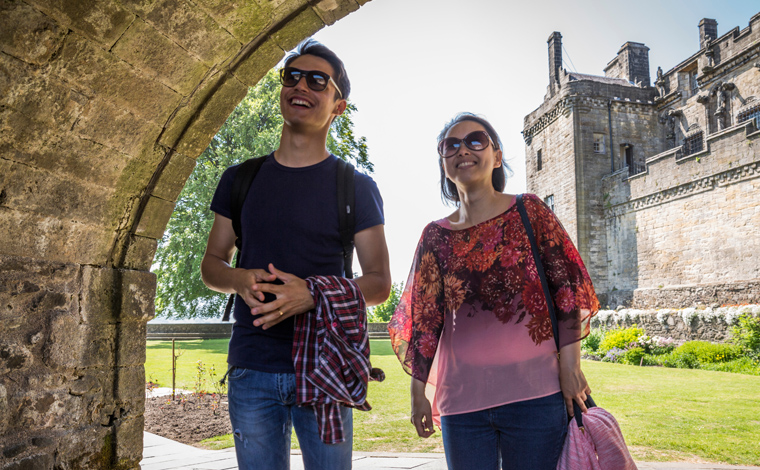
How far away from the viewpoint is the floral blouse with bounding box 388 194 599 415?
7.02 ft

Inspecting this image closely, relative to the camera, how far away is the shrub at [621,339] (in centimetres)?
1667

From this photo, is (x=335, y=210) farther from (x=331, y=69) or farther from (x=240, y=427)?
(x=240, y=427)

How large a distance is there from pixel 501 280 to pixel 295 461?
3.57 meters

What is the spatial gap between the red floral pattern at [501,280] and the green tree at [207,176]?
16.7 metres

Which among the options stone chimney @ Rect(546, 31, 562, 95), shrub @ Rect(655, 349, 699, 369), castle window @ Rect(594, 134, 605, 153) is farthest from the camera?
stone chimney @ Rect(546, 31, 562, 95)

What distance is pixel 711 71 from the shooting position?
2227 cm

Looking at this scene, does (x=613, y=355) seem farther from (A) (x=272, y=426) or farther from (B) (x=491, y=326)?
(A) (x=272, y=426)

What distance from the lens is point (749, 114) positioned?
20.5 metres

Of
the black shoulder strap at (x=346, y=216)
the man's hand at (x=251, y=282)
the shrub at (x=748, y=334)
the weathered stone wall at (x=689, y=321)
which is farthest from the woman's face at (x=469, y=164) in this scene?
the weathered stone wall at (x=689, y=321)

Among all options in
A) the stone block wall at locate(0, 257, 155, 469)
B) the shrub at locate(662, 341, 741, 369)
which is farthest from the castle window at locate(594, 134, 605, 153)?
the stone block wall at locate(0, 257, 155, 469)

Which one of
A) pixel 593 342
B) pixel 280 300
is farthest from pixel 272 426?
pixel 593 342

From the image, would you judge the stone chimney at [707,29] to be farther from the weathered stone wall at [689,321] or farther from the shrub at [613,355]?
the shrub at [613,355]

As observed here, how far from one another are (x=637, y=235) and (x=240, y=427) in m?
23.9

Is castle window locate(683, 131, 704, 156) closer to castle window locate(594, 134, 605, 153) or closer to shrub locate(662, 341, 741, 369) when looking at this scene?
castle window locate(594, 134, 605, 153)
